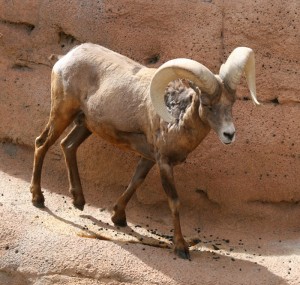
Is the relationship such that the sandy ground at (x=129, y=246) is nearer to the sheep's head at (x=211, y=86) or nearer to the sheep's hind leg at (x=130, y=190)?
the sheep's hind leg at (x=130, y=190)

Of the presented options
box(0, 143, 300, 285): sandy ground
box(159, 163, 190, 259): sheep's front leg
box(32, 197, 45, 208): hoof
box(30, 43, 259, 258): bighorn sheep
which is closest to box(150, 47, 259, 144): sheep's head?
box(30, 43, 259, 258): bighorn sheep

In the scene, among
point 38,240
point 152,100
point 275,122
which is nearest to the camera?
point 152,100

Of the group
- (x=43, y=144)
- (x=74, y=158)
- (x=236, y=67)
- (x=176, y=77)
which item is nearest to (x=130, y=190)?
(x=74, y=158)

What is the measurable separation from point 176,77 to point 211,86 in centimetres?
36

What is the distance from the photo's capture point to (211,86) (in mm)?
6539

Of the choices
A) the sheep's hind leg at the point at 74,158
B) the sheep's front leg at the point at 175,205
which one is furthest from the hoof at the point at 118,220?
the sheep's front leg at the point at 175,205

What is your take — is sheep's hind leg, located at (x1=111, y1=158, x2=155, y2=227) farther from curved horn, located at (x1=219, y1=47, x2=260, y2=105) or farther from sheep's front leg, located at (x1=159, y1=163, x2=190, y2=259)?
curved horn, located at (x1=219, y1=47, x2=260, y2=105)

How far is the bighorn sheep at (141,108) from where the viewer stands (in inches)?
262

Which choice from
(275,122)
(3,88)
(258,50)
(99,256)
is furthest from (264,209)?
(3,88)

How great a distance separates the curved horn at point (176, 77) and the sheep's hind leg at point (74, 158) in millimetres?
1778

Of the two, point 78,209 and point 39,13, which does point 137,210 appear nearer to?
point 78,209

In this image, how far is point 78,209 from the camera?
27.6 ft

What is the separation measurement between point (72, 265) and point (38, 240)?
1.59 ft

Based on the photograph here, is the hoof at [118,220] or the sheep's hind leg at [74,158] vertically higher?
the sheep's hind leg at [74,158]
